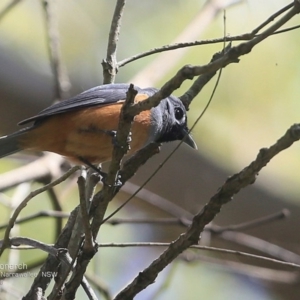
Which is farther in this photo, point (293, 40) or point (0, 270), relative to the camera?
point (293, 40)

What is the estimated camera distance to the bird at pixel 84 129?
318 cm

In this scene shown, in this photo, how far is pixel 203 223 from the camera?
1.78 metres

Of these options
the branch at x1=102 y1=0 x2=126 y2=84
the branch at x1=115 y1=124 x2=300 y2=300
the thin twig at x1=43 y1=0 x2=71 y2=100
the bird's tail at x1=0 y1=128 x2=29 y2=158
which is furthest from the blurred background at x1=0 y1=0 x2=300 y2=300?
the branch at x1=115 y1=124 x2=300 y2=300

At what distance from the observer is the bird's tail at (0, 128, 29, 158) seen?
3197mm

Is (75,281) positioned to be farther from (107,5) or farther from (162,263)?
(107,5)

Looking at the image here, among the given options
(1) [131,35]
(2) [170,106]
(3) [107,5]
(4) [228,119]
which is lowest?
(2) [170,106]

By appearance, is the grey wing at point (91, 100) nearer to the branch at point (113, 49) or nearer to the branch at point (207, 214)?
the branch at point (113, 49)

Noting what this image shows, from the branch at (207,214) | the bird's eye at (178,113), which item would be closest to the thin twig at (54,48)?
the bird's eye at (178,113)

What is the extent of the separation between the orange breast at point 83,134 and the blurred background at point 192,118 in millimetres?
955

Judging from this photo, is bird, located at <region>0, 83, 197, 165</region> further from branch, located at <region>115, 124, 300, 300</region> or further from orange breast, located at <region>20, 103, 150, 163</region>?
branch, located at <region>115, 124, 300, 300</region>

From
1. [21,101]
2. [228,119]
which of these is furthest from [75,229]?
[228,119]

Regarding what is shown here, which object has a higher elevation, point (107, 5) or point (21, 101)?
point (107, 5)

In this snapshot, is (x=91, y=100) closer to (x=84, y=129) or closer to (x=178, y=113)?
(x=84, y=129)

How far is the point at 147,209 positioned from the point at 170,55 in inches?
60.3
